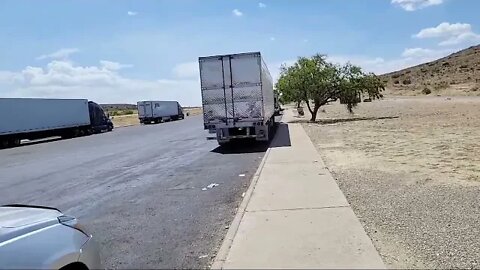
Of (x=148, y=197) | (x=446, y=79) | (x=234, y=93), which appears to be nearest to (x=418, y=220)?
(x=148, y=197)

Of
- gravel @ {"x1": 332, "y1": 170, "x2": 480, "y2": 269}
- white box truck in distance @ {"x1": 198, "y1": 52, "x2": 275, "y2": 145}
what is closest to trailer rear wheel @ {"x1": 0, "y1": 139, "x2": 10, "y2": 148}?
white box truck in distance @ {"x1": 198, "y1": 52, "x2": 275, "y2": 145}

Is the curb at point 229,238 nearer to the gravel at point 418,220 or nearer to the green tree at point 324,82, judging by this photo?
the gravel at point 418,220

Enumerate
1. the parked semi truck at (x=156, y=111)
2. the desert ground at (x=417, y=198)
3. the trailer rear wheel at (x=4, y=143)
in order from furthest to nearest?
1. the parked semi truck at (x=156, y=111)
2. the trailer rear wheel at (x=4, y=143)
3. the desert ground at (x=417, y=198)

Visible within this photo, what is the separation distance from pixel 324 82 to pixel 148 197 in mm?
31206

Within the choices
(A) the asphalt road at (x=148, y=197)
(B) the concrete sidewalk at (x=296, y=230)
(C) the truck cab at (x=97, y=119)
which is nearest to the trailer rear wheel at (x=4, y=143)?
(C) the truck cab at (x=97, y=119)

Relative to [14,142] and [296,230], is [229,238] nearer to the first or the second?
[296,230]

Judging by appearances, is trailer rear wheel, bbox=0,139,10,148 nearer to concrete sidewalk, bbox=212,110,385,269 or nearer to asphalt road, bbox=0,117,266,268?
asphalt road, bbox=0,117,266,268

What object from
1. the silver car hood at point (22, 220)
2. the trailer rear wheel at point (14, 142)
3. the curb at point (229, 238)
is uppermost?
the silver car hood at point (22, 220)

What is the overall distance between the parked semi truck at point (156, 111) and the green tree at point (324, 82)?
A: 3187cm

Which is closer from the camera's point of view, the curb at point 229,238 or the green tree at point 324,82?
the curb at point 229,238

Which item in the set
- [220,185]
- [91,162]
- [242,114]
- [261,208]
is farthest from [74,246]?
[242,114]

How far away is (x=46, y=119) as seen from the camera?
40750 mm

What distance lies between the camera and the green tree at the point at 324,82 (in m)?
39.7

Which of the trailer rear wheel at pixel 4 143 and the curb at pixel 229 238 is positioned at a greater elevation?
the curb at pixel 229 238
